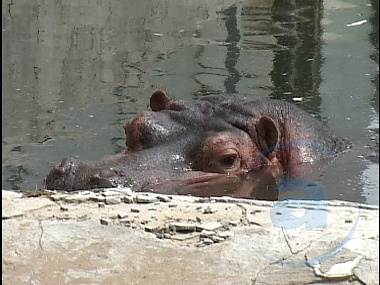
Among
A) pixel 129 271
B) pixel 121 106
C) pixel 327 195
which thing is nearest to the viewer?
pixel 129 271

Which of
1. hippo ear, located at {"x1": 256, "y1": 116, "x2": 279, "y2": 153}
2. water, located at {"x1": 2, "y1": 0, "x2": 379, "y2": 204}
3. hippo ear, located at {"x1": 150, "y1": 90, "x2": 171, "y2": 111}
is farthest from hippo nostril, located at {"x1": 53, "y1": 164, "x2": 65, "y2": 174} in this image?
hippo ear, located at {"x1": 256, "y1": 116, "x2": 279, "y2": 153}

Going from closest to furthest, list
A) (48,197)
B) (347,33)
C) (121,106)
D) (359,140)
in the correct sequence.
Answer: (48,197) → (359,140) → (121,106) → (347,33)

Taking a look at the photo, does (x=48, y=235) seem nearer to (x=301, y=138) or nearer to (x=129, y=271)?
(x=129, y=271)

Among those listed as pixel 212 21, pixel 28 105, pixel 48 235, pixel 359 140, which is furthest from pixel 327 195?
pixel 212 21

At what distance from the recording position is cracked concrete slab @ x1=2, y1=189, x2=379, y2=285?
9.70 feet

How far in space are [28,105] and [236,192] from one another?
2885 mm

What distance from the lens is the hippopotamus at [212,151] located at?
189 inches

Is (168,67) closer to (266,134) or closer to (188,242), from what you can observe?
(266,134)

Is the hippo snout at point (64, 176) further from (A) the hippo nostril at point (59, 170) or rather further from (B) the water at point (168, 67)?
(B) the water at point (168, 67)

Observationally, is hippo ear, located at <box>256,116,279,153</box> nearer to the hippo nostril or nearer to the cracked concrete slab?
the hippo nostril

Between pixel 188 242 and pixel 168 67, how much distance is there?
5235mm

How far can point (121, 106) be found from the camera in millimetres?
7137

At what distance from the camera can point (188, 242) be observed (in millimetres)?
3291

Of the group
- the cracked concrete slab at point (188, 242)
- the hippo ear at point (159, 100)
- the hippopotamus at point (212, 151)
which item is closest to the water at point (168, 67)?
the hippopotamus at point (212, 151)
